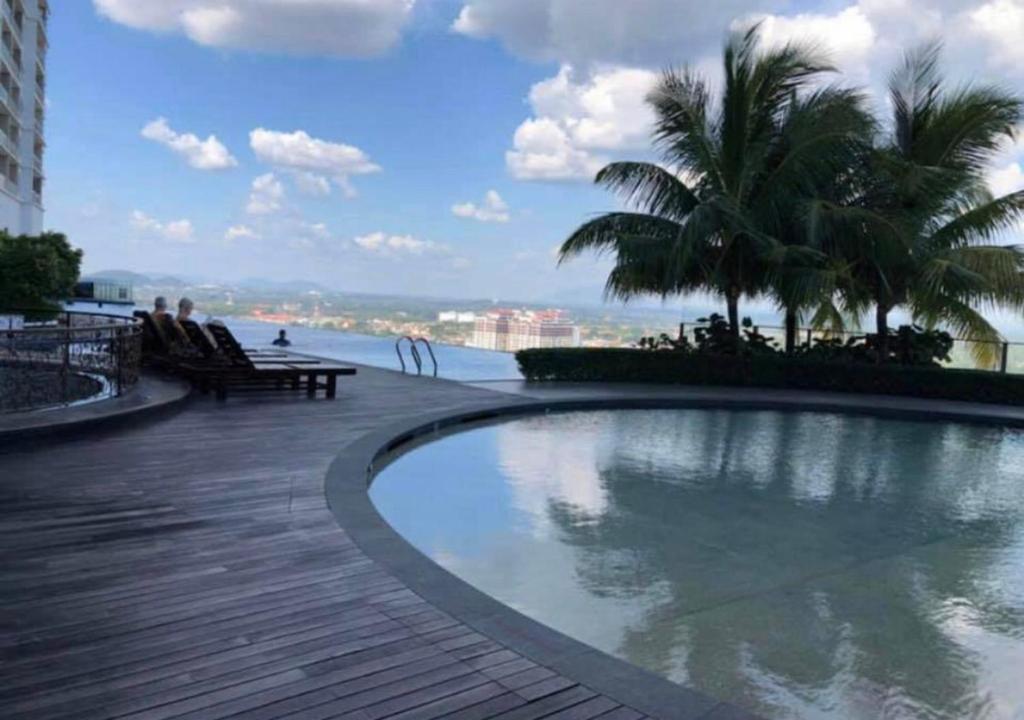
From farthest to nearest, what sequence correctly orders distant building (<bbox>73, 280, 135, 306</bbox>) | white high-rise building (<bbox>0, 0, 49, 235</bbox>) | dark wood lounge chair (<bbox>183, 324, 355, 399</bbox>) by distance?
white high-rise building (<bbox>0, 0, 49, 235</bbox>) → distant building (<bbox>73, 280, 135, 306</bbox>) → dark wood lounge chair (<bbox>183, 324, 355, 399</bbox>)

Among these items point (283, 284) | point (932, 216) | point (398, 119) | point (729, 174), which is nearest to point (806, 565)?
point (729, 174)

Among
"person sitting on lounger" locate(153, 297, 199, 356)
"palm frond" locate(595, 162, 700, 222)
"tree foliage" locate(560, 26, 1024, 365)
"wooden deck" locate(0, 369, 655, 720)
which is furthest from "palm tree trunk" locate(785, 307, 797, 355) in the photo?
"wooden deck" locate(0, 369, 655, 720)

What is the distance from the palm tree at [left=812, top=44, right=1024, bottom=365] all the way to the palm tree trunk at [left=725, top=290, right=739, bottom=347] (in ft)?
5.82

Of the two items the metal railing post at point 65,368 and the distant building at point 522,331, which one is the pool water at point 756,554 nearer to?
the metal railing post at point 65,368

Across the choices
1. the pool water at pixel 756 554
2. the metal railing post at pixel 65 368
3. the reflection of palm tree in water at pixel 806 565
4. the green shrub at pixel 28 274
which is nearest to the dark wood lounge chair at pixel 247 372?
the metal railing post at pixel 65 368

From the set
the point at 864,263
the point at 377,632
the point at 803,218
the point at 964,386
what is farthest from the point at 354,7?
the point at 377,632

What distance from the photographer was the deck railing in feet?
25.9

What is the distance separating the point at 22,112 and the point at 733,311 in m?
43.5

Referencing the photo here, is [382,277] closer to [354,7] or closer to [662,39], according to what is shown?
[354,7]

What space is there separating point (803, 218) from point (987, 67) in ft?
15.9

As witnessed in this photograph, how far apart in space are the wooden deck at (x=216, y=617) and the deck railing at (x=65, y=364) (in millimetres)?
2472

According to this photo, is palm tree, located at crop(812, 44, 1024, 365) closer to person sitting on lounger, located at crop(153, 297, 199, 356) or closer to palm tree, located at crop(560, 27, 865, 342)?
palm tree, located at crop(560, 27, 865, 342)

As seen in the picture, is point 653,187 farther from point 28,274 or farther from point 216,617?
point 216,617

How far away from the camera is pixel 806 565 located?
5.13 m
